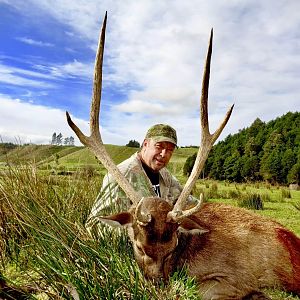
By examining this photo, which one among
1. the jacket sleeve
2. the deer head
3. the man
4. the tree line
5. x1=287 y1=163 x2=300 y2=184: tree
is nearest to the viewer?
the deer head

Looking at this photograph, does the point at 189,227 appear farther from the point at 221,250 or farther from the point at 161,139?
the point at 161,139

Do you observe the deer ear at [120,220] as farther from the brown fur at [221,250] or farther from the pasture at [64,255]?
the pasture at [64,255]

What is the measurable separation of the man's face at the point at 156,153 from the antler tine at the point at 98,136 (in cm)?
104

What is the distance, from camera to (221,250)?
5.15 meters

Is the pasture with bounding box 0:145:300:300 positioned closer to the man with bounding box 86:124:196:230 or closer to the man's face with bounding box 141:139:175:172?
the man with bounding box 86:124:196:230

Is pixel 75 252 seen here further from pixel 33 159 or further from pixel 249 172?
pixel 249 172

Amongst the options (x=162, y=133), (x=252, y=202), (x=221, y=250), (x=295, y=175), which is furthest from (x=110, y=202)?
(x=295, y=175)

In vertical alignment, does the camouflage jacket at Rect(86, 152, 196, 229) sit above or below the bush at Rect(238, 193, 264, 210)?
above

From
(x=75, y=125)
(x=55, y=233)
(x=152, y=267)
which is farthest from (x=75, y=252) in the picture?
(x=75, y=125)

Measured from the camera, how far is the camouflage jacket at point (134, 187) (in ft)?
17.6

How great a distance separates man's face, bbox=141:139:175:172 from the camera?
6.06 m

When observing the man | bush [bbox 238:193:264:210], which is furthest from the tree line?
the man

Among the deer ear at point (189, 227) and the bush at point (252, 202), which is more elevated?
the deer ear at point (189, 227)

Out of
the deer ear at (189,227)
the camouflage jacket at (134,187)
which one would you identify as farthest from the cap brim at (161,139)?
the deer ear at (189,227)
